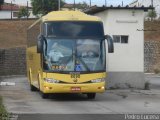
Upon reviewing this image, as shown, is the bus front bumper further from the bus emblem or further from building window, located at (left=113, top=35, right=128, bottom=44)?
building window, located at (left=113, top=35, right=128, bottom=44)

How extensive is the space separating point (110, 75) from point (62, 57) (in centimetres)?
816

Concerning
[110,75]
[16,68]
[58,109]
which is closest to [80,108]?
[58,109]

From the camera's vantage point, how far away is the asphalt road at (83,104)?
19.8 metres

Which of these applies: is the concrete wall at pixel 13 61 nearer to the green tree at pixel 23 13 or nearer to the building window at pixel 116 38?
the building window at pixel 116 38

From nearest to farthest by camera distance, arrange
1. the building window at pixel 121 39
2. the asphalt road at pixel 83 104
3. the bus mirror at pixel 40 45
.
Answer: the asphalt road at pixel 83 104, the bus mirror at pixel 40 45, the building window at pixel 121 39

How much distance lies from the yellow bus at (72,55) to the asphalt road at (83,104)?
0.73m

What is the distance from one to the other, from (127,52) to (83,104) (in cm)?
972

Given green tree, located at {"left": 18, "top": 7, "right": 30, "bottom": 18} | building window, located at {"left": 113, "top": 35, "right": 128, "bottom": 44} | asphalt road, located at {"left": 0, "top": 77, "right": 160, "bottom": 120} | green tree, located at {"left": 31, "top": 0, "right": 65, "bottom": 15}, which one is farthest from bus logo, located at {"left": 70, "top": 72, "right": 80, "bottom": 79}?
green tree, located at {"left": 18, "top": 7, "right": 30, "bottom": 18}

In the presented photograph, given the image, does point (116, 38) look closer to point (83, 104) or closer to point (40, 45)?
point (40, 45)

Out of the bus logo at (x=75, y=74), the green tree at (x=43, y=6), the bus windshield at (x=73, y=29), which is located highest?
the green tree at (x=43, y=6)

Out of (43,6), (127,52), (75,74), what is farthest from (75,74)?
(43,6)

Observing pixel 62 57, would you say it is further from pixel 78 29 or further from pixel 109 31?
pixel 109 31

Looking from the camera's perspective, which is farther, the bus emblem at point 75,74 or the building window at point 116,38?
the building window at point 116,38

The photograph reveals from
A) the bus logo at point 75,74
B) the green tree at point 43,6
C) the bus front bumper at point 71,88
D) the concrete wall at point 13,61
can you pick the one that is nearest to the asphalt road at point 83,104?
the bus front bumper at point 71,88
